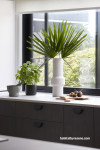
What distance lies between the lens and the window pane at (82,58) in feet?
13.1

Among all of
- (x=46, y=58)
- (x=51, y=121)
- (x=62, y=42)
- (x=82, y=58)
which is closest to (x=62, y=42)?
(x=62, y=42)

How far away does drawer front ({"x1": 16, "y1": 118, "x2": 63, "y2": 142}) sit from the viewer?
339 cm

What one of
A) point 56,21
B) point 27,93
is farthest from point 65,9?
point 27,93

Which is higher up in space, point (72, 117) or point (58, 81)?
point (58, 81)

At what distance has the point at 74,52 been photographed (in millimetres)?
4102

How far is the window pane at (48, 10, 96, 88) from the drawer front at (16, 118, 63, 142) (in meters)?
0.86

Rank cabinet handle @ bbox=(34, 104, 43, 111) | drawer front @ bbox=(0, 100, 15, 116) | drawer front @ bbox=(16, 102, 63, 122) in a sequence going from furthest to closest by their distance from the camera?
drawer front @ bbox=(0, 100, 15, 116) → cabinet handle @ bbox=(34, 104, 43, 111) → drawer front @ bbox=(16, 102, 63, 122)

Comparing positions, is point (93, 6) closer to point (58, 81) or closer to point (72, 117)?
point (58, 81)

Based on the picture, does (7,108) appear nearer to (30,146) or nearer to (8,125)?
(8,125)

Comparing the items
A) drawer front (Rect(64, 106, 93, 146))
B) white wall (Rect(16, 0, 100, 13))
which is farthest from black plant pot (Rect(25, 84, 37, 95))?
white wall (Rect(16, 0, 100, 13))

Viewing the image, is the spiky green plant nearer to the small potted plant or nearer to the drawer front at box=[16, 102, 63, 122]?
the small potted plant

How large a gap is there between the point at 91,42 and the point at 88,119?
119 cm

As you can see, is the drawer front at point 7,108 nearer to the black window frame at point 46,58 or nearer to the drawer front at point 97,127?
the black window frame at point 46,58

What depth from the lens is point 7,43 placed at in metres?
4.27
